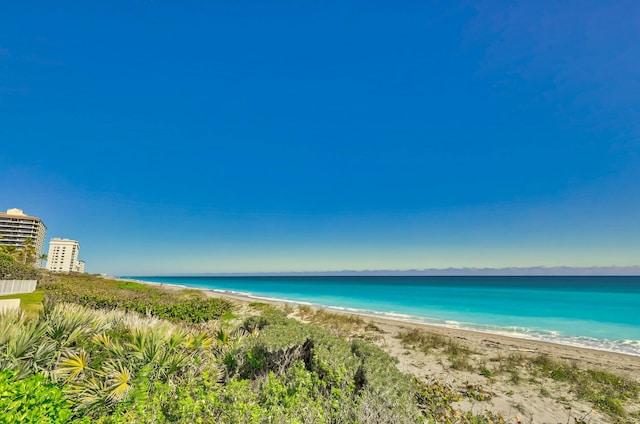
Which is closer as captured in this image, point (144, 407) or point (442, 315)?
point (144, 407)

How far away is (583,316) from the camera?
2961 centimetres

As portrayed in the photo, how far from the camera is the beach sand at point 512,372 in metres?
7.35

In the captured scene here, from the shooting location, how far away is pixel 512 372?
404 inches

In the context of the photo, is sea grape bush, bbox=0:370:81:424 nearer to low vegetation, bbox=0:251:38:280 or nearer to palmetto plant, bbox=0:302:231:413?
palmetto plant, bbox=0:302:231:413

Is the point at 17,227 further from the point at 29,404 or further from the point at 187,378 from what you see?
the point at 29,404

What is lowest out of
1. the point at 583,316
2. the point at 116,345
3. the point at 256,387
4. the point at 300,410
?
the point at 583,316

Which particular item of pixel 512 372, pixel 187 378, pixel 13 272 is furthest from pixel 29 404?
pixel 13 272

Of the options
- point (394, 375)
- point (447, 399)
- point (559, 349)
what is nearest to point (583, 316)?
point (559, 349)

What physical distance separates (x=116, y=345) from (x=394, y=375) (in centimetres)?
531

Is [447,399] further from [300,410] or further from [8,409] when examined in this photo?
[8,409]

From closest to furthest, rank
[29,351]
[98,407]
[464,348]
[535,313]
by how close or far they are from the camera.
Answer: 1. [98,407]
2. [29,351]
3. [464,348]
4. [535,313]

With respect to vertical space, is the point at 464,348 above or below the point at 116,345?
below

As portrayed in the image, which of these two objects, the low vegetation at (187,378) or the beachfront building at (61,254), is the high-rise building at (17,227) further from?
the low vegetation at (187,378)

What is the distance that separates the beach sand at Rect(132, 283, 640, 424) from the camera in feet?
24.1
